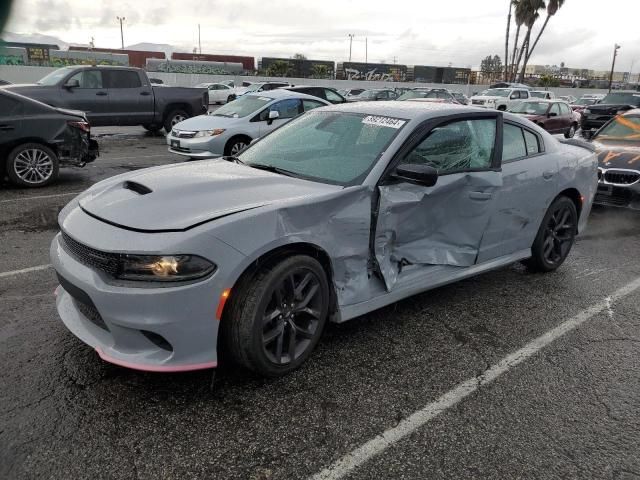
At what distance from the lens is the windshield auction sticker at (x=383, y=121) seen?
12.0ft

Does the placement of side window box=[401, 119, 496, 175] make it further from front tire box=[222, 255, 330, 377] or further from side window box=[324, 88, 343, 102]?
side window box=[324, 88, 343, 102]

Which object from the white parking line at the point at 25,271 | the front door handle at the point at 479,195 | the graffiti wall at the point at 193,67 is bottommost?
the white parking line at the point at 25,271

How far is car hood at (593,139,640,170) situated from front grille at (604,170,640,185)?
10cm

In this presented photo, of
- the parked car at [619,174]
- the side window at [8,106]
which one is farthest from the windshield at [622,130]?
the side window at [8,106]

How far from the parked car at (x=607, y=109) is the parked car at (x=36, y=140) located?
18.3 m

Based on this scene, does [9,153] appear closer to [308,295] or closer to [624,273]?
[308,295]

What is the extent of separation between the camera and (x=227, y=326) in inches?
108

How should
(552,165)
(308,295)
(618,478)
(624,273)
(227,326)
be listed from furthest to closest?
1. (624,273)
2. (552,165)
3. (308,295)
4. (227,326)
5. (618,478)

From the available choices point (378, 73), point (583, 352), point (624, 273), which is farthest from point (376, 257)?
point (378, 73)

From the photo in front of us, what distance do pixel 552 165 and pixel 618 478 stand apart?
295 cm

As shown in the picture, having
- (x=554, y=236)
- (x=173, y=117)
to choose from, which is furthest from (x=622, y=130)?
(x=173, y=117)

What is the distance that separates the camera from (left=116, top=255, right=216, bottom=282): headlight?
8.29 ft

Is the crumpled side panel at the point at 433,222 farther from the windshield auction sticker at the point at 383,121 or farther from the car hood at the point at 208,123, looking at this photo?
the car hood at the point at 208,123

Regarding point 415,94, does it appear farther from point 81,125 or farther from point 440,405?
point 440,405
